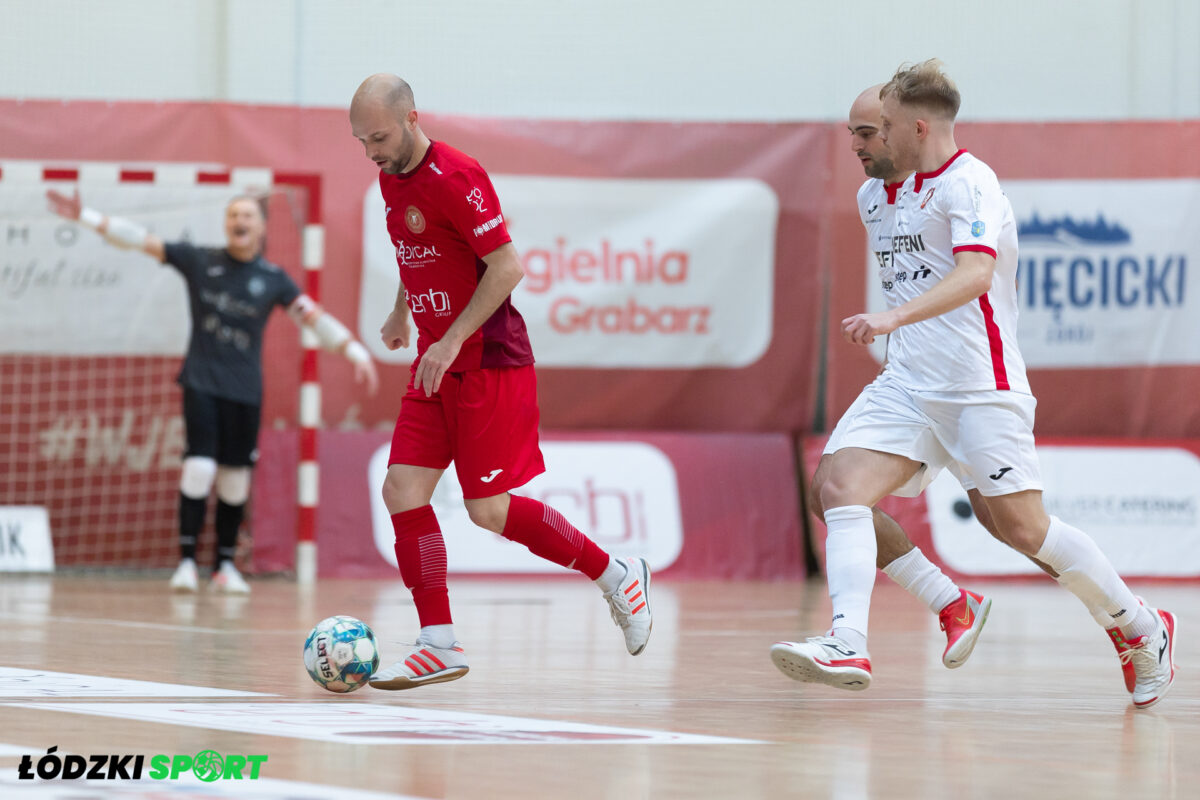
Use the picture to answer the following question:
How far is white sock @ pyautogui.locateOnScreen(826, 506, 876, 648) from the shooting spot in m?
5.11

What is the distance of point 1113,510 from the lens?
483 inches

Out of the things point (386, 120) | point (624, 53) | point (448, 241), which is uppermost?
point (624, 53)

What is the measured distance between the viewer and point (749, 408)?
1262 centimetres

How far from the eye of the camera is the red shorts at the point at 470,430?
5496mm

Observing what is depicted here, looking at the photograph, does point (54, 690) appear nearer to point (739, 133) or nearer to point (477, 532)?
point (477, 532)

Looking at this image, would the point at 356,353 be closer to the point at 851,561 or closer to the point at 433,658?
the point at 433,658

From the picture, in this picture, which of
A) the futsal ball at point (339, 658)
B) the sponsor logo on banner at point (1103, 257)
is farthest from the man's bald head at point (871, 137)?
the sponsor logo on banner at point (1103, 257)

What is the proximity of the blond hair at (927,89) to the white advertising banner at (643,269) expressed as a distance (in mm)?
7031

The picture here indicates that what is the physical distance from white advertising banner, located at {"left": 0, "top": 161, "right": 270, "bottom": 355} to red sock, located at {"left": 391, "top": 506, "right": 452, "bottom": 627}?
6.28 metres

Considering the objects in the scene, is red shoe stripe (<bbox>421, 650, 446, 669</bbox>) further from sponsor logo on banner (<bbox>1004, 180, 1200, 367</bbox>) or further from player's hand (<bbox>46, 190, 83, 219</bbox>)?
sponsor logo on banner (<bbox>1004, 180, 1200, 367</bbox>)

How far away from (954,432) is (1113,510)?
7334mm

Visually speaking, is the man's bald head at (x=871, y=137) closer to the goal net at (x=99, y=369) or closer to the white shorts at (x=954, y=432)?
the white shorts at (x=954, y=432)

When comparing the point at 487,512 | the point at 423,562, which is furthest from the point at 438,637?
the point at 487,512

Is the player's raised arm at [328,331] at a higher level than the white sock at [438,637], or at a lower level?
higher
